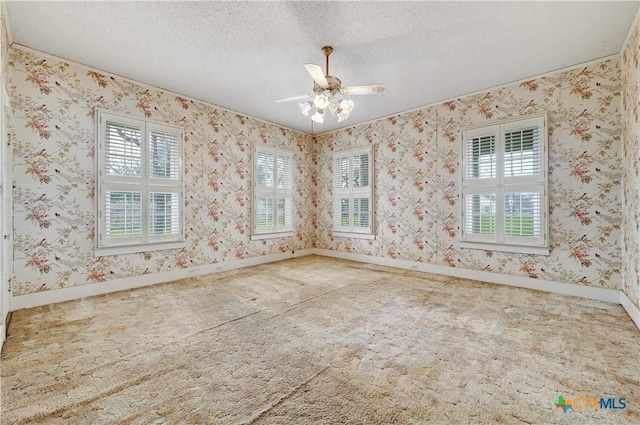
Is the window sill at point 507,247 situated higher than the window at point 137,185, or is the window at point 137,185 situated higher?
the window at point 137,185

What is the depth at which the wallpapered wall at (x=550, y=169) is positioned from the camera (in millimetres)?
3396

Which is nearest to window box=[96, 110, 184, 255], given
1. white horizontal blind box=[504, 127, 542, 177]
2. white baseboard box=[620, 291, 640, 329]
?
white horizontal blind box=[504, 127, 542, 177]

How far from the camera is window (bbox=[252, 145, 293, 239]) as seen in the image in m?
5.55

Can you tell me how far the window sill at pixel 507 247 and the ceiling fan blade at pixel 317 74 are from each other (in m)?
3.35

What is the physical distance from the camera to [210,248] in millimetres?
4820

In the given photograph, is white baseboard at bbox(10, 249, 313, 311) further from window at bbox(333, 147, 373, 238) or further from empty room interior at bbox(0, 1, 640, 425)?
window at bbox(333, 147, 373, 238)

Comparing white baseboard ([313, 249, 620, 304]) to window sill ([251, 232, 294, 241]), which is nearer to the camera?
white baseboard ([313, 249, 620, 304])

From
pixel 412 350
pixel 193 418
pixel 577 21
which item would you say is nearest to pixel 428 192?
pixel 577 21

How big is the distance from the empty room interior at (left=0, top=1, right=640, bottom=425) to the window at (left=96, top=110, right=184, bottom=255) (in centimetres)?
3

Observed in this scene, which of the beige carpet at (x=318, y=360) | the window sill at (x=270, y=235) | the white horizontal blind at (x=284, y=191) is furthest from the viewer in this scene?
the white horizontal blind at (x=284, y=191)

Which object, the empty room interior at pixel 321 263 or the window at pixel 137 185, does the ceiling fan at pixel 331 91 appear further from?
the window at pixel 137 185

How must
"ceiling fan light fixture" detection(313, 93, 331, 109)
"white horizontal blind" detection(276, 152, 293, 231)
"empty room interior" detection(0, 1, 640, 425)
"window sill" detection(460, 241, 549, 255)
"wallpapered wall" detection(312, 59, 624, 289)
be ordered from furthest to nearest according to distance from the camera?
"white horizontal blind" detection(276, 152, 293, 231)
"window sill" detection(460, 241, 549, 255)
"wallpapered wall" detection(312, 59, 624, 289)
"ceiling fan light fixture" detection(313, 93, 331, 109)
"empty room interior" detection(0, 1, 640, 425)

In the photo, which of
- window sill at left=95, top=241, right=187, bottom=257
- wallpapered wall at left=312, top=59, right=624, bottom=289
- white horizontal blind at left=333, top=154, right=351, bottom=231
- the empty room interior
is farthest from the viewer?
white horizontal blind at left=333, top=154, right=351, bottom=231

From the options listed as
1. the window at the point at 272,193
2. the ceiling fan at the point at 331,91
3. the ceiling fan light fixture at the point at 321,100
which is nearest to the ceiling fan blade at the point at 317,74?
the ceiling fan at the point at 331,91
